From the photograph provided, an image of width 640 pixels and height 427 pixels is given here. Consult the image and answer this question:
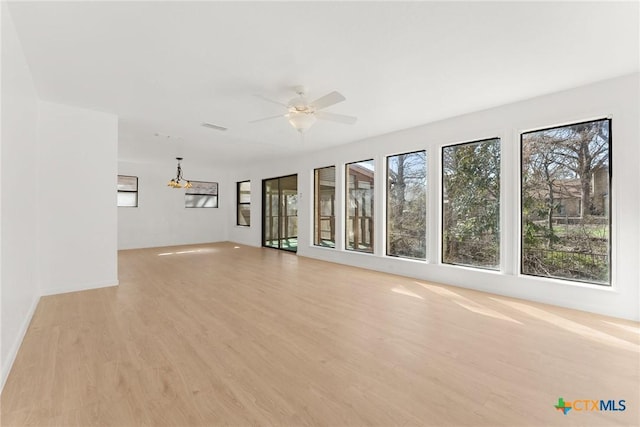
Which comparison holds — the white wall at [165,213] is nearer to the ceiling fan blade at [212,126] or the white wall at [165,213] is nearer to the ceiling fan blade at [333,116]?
the ceiling fan blade at [212,126]

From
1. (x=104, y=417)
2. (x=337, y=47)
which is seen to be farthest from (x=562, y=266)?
(x=104, y=417)

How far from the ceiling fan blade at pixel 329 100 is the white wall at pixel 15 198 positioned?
2.46 metres

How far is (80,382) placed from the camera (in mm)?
1912

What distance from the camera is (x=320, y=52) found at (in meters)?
2.60

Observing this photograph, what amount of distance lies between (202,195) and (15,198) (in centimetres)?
744

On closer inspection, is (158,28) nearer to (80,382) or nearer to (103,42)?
(103,42)

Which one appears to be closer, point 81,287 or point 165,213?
point 81,287

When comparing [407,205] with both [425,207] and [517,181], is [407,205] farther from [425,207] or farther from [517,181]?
[517,181]

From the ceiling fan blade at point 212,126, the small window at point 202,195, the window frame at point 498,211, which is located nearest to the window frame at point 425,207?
the window frame at point 498,211

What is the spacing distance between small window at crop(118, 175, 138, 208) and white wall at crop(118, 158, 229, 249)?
0.34ft

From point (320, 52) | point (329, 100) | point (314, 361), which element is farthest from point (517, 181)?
point (314, 361)

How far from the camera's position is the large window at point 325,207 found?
673cm

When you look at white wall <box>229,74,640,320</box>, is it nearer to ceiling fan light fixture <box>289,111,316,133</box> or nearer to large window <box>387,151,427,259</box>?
large window <box>387,151,427,259</box>

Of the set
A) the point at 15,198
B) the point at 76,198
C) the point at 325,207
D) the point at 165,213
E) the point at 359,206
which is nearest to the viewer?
the point at 15,198
